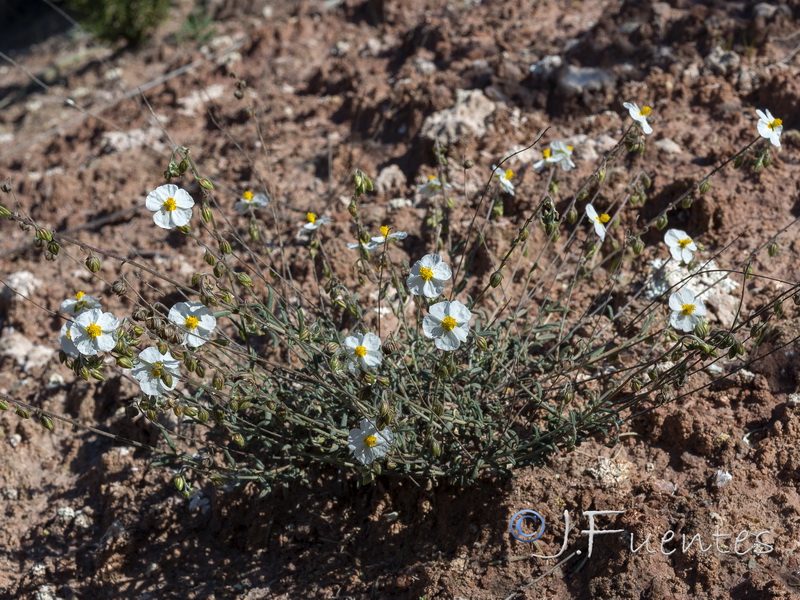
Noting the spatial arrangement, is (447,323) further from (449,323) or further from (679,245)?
(679,245)

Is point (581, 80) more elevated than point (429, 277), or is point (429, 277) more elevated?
point (581, 80)

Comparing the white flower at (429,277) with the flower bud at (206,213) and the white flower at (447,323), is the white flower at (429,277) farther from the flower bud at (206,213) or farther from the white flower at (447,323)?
the flower bud at (206,213)

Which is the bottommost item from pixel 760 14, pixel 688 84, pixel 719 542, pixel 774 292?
pixel 719 542

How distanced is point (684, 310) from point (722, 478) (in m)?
0.66

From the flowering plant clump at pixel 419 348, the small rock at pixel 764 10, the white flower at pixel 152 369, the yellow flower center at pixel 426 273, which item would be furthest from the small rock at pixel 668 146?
the white flower at pixel 152 369

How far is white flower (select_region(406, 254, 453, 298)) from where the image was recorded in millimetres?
2324

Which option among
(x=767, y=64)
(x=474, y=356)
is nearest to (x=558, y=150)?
(x=474, y=356)

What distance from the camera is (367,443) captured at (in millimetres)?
2424

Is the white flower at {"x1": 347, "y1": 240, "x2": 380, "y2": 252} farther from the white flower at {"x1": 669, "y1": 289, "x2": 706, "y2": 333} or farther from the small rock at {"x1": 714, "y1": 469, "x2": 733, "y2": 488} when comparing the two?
the small rock at {"x1": 714, "y1": 469, "x2": 733, "y2": 488}

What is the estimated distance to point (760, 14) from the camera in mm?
4426

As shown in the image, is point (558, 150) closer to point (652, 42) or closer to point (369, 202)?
point (369, 202)

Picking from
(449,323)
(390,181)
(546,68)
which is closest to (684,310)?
(449,323)

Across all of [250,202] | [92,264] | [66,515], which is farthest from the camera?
[66,515]

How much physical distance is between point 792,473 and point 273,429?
76.0 inches
